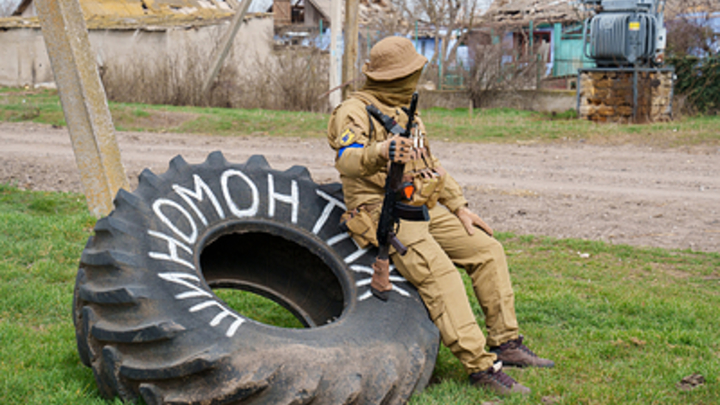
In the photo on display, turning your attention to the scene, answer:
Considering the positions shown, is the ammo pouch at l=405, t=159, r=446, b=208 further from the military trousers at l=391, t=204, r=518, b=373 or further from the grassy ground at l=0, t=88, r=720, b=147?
the grassy ground at l=0, t=88, r=720, b=147

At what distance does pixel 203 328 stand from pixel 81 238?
3.39m

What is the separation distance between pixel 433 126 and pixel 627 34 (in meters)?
4.94

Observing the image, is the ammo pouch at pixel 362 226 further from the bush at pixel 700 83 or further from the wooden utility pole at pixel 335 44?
the bush at pixel 700 83

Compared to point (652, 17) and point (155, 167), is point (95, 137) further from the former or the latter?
point (652, 17)

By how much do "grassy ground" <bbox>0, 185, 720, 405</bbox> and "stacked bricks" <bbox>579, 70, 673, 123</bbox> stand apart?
10008 millimetres

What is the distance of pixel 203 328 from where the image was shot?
2.89m

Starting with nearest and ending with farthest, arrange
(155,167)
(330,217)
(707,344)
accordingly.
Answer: (330,217) < (707,344) < (155,167)

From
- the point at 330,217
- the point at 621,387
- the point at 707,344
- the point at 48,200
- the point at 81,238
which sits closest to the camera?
the point at 621,387

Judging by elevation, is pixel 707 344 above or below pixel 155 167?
below

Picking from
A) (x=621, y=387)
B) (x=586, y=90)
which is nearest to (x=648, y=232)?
(x=621, y=387)

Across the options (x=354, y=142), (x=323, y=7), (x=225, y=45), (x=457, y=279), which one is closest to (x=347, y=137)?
(x=354, y=142)

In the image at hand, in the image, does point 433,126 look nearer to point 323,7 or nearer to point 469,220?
point 469,220

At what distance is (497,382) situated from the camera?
3475 millimetres

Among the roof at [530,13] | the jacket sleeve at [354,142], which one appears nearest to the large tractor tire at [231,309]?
the jacket sleeve at [354,142]
